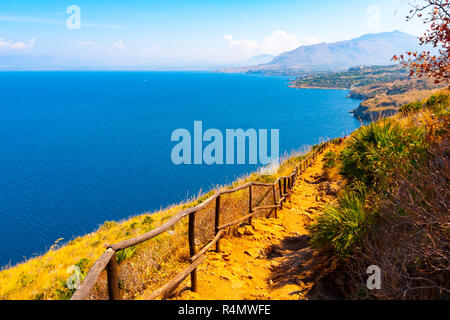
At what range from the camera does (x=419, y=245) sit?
2.98 m

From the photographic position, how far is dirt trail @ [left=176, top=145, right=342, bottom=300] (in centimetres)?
429

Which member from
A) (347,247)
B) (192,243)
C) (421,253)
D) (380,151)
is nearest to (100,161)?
(192,243)

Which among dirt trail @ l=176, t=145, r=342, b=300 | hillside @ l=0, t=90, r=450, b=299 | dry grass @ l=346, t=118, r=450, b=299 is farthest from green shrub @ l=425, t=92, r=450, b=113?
dry grass @ l=346, t=118, r=450, b=299

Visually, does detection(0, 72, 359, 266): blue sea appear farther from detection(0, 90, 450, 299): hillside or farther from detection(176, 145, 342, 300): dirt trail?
detection(176, 145, 342, 300): dirt trail

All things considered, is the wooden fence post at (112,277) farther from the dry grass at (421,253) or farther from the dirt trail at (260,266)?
the dry grass at (421,253)

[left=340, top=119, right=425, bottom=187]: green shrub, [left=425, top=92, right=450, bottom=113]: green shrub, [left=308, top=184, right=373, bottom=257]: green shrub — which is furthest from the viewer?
[left=425, top=92, right=450, bottom=113]: green shrub

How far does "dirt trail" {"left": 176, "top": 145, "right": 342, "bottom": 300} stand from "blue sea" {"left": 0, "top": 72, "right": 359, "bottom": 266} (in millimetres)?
15117

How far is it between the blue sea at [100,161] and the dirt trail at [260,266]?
49.6ft

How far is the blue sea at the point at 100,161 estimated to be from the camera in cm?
3291

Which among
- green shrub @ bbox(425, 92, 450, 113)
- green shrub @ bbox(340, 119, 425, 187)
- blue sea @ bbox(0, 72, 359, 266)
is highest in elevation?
green shrub @ bbox(425, 92, 450, 113)

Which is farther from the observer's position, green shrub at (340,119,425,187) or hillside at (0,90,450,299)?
green shrub at (340,119,425,187)

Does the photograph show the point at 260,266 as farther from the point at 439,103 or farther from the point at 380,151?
the point at 439,103
